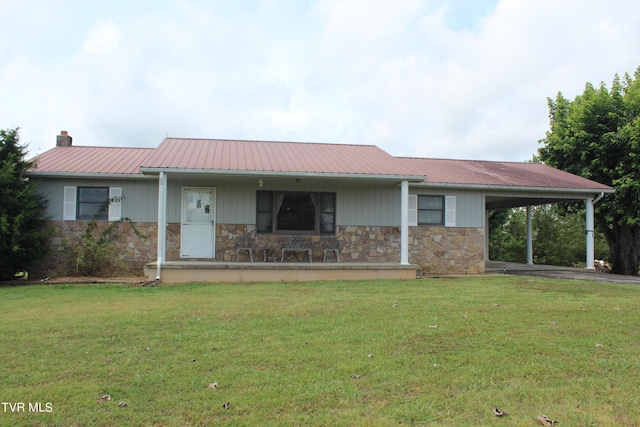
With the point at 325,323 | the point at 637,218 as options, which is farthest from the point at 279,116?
the point at 325,323

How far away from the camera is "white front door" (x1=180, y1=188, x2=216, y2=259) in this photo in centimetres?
1252

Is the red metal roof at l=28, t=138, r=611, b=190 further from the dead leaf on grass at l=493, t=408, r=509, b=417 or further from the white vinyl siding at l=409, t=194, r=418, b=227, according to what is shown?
the dead leaf on grass at l=493, t=408, r=509, b=417

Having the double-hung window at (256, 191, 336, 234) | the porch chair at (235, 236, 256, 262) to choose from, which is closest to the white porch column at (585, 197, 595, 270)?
the double-hung window at (256, 191, 336, 234)

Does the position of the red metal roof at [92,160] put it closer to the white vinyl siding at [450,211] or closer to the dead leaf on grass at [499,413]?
the white vinyl siding at [450,211]

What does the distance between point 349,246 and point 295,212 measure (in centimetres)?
181

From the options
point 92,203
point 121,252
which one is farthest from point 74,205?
point 121,252

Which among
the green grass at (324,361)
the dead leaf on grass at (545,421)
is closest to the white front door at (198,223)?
the green grass at (324,361)

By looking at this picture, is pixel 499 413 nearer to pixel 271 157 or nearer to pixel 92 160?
pixel 271 157

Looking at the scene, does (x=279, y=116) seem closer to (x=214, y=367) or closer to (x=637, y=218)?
(x=637, y=218)

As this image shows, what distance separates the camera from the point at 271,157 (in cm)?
1305

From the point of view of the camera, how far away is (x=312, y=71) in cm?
1714

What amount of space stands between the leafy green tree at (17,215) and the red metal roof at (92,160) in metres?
0.77

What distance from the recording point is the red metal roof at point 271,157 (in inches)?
453

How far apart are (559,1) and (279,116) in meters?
10.9
